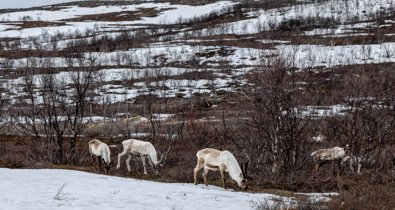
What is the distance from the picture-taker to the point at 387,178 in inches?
576

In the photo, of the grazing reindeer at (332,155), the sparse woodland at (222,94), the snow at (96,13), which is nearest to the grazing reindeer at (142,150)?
the sparse woodland at (222,94)

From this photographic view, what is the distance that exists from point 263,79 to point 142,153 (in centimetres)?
428

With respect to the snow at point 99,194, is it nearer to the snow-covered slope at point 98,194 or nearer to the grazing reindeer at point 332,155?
the snow-covered slope at point 98,194

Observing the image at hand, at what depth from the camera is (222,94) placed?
48.3 m

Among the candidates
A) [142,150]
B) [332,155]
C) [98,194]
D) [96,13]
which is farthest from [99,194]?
[96,13]

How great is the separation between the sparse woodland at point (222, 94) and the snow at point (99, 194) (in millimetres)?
1077

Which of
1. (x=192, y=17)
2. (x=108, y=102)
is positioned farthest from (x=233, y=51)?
(x=192, y=17)

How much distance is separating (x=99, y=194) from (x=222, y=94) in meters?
39.4

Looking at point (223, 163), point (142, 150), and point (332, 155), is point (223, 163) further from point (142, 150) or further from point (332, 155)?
point (332, 155)

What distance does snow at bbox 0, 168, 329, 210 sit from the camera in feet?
26.9

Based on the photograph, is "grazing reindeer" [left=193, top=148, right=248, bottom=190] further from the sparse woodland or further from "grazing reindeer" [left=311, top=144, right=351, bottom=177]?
"grazing reindeer" [left=311, top=144, right=351, bottom=177]

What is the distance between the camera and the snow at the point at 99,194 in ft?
26.9

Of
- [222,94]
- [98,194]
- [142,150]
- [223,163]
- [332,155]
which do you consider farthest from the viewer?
Result: [222,94]

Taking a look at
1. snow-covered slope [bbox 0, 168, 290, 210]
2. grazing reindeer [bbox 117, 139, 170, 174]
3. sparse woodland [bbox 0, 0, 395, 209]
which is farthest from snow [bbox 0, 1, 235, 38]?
snow-covered slope [bbox 0, 168, 290, 210]
